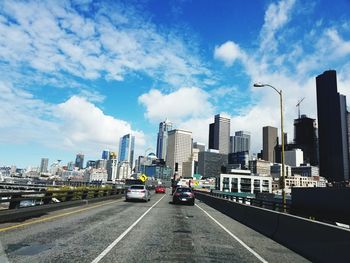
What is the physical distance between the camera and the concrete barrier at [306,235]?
7.64m

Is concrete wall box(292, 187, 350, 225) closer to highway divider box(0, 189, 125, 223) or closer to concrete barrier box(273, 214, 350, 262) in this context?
concrete barrier box(273, 214, 350, 262)

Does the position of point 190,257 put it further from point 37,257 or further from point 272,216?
point 272,216

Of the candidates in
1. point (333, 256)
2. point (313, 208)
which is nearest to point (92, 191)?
point (313, 208)

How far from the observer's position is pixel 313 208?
1053 inches

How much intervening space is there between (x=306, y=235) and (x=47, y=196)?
46.3ft

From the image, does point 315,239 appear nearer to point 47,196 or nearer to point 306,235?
point 306,235

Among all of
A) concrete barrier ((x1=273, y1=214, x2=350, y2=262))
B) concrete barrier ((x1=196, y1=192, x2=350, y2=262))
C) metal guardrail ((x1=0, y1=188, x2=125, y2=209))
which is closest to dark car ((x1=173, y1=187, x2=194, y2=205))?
metal guardrail ((x1=0, y1=188, x2=125, y2=209))

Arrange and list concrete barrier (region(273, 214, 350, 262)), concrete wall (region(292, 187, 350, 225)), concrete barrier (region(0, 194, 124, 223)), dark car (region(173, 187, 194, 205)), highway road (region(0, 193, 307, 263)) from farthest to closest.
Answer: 1. dark car (region(173, 187, 194, 205))
2. concrete wall (region(292, 187, 350, 225))
3. concrete barrier (region(0, 194, 124, 223))
4. highway road (region(0, 193, 307, 263))
5. concrete barrier (region(273, 214, 350, 262))

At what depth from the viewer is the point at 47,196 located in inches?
753

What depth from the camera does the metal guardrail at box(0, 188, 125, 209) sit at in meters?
14.7

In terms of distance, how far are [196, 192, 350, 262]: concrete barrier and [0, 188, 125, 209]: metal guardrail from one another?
1007 cm

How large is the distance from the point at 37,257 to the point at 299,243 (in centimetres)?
688

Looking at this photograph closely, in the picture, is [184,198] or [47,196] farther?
[184,198]

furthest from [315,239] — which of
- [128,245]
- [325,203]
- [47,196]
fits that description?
[325,203]
